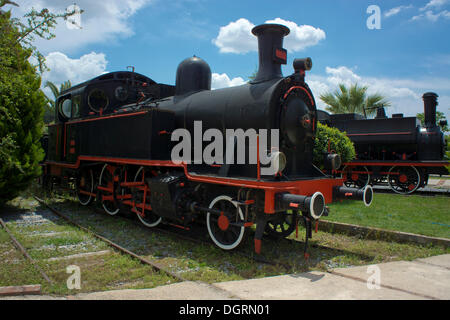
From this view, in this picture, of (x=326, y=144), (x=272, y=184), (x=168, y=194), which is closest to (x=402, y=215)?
(x=326, y=144)

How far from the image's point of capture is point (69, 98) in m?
9.30

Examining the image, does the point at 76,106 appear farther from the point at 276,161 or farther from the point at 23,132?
the point at 276,161

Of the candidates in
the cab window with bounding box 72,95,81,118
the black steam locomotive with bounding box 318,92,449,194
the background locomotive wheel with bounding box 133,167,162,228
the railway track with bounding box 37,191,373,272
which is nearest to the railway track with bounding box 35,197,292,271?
the railway track with bounding box 37,191,373,272

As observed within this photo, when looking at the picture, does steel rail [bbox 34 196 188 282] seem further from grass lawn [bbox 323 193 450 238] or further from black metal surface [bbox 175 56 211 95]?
grass lawn [bbox 323 193 450 238]

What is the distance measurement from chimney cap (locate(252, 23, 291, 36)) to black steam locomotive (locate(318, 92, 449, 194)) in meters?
8.33

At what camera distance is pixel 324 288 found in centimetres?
362

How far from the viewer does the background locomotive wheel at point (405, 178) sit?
1226cm

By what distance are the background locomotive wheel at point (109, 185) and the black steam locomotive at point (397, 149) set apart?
29.5 ft

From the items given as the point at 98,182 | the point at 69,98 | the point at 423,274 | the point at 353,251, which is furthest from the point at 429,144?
the point at 69,98

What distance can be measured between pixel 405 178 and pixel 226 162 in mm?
9803
